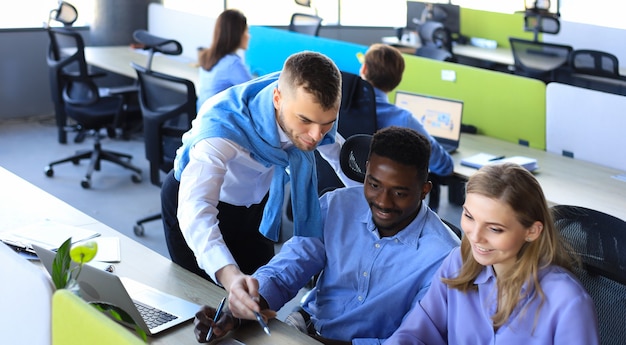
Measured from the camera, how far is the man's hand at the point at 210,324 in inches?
67.1

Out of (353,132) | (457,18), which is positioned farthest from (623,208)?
(457,18)

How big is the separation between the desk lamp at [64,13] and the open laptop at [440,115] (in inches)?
113

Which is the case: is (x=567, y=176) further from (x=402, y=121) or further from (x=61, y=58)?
(x=61, y=58)

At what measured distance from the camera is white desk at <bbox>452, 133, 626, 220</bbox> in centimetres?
308

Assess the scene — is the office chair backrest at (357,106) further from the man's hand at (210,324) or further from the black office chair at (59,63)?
the black office chair at (59,63)

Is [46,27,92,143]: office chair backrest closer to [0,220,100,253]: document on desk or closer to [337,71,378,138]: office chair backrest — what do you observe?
[337,71,378,138]: office chair backrest

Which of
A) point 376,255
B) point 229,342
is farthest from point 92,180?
point 229,342

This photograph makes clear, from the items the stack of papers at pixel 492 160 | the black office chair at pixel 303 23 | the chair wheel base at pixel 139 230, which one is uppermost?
the black office chair at pixel 303 23

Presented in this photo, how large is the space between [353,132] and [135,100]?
308cm

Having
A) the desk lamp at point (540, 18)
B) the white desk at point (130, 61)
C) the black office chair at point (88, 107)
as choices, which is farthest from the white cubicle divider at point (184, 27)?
the desk lamp at point (540, 18)

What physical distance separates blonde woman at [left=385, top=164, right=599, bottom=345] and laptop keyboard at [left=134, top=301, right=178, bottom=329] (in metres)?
0.56

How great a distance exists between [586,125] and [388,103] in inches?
38.1

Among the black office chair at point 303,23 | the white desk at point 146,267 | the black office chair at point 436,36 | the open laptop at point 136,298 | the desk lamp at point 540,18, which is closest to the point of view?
the open laptop at point 136,298

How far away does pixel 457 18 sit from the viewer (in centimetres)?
Result: 769
